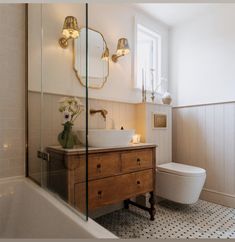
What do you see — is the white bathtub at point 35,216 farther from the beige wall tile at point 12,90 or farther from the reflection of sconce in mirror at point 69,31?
the reflection of sconce in mirror at point 69,31

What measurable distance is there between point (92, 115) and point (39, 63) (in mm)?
729

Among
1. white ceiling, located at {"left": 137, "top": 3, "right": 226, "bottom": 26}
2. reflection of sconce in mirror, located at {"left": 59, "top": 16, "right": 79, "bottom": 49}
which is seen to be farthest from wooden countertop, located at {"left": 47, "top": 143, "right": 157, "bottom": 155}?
white ceiling, located at {"left": 137, "top": 3, "right": 226, "bottom": 26}

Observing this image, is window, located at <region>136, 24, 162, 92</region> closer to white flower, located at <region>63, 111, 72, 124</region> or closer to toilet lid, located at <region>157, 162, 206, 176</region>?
toilet lid, located at <region>157, 162, 206, 176</region>

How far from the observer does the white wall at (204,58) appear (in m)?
2.45

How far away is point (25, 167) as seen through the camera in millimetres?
1791

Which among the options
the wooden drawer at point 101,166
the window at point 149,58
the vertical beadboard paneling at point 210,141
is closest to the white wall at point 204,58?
the vertical beadboard paneling at point 210,141

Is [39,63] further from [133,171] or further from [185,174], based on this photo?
[185,174]

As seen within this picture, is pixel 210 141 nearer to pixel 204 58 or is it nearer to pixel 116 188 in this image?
pixel 204 58

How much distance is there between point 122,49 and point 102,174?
1454mm

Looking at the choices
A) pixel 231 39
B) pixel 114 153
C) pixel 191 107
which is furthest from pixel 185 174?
pixel 231 39

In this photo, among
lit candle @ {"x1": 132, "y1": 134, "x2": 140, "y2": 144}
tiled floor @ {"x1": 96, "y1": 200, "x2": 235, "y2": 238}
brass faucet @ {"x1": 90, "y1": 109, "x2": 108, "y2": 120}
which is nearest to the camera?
tiled floor @ {"x1": 96, "y1": 200, "x2": 235, "y2": 238}

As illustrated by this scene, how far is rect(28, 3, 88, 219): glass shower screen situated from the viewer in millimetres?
1477

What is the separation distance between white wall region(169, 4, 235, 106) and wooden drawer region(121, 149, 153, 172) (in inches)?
48.5

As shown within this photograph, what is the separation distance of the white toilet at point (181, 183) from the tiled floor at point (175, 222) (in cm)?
18
